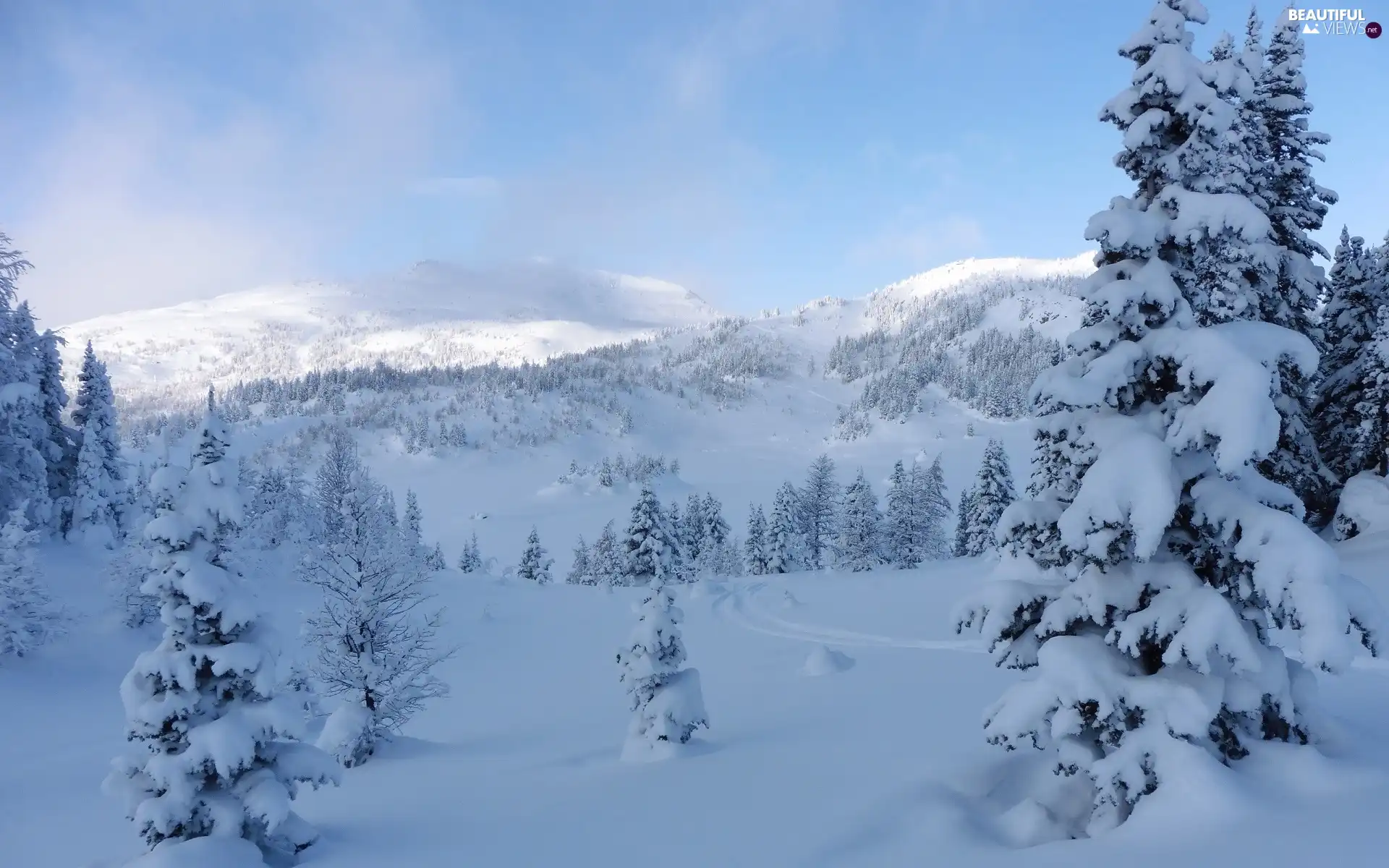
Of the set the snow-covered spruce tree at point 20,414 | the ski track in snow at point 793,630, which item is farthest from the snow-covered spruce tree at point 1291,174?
the snow-covered spruce tree at point 20,414

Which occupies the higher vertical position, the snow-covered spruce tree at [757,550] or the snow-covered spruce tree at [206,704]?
the snow-covered spruce tree at [206,704]

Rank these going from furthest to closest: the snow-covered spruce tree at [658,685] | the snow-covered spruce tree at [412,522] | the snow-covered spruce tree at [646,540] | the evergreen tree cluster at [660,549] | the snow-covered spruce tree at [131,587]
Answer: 1. the snow-covered spruce tree at [412,522]
2. the evergreen tree cluster at [660,549]
3. the snow-covered spruce tree at [646,540]
4. the snow-covered spruce tree at [131,587]
5. the snow-covered spruce tree at [658,685]

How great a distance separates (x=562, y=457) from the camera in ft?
598

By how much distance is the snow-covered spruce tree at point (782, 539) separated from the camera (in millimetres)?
69062

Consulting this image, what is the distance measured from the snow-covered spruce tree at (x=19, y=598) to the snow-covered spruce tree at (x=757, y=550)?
52360 mm

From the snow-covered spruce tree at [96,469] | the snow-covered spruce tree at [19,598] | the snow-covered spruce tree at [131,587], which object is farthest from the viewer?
the snow-covered spruce tree at [96,469]

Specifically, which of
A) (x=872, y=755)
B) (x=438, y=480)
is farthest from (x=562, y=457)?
(x=872, y=755)

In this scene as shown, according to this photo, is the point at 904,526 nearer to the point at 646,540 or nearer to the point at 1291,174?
the point at 646,540

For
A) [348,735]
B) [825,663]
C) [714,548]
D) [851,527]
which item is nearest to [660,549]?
[851,527]

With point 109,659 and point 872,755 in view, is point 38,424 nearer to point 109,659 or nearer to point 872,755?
point 109,659

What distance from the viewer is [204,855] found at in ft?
28.7

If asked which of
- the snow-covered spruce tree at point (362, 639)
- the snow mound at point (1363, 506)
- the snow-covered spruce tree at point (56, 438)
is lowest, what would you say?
the snow-covered spruce tree at point (362, 639)

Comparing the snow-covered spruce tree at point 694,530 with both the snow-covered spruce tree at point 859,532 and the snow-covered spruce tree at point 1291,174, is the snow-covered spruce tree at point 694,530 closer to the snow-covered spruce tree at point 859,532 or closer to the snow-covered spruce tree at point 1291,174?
the snow-covered spruce tree at point 859,532

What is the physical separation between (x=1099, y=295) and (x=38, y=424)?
49.9 meters
